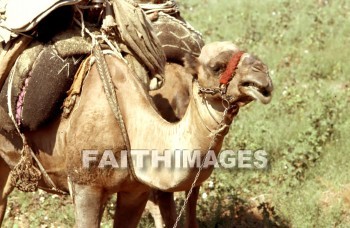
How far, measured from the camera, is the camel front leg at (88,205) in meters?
4.59

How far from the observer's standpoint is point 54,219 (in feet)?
23.4

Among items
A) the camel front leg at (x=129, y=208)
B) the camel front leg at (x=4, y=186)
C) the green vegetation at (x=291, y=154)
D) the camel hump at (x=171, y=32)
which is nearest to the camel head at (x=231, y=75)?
the camel front leg at (x=129, y=208)

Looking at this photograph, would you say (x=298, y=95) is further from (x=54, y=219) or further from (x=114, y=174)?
(x=114, y=174)

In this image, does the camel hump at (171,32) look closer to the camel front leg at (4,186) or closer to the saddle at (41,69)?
the saddle at (41,69)

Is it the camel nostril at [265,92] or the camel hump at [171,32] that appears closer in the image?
the camel nostril at [265,92]

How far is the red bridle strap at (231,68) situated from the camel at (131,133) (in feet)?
0.06

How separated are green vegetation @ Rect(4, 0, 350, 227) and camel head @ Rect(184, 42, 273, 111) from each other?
290cm

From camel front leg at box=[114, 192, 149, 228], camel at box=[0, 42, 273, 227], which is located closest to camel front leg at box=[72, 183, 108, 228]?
camel at box=[0, 42, 273, 227]

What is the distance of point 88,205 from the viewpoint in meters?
4.58

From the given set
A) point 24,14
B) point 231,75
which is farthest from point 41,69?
point 231,75

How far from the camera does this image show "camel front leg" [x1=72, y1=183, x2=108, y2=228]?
15.0 ft

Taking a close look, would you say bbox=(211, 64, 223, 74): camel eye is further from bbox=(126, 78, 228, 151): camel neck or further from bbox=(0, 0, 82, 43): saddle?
bbox=(0, 0, 82, 43): saddle

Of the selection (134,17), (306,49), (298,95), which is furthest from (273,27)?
(134,17)

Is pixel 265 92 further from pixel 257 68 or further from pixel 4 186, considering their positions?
pixel 4 186
